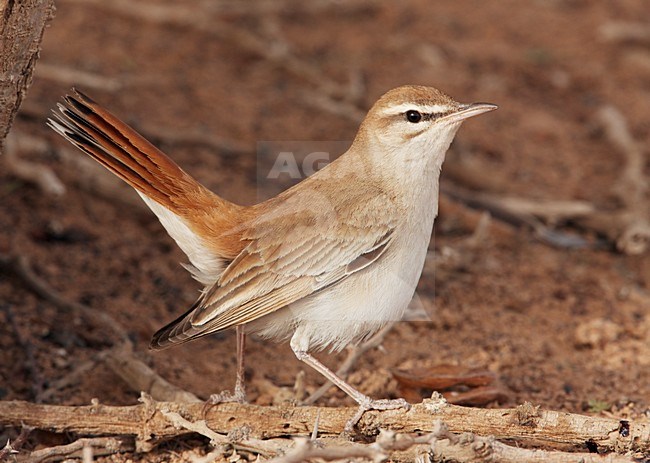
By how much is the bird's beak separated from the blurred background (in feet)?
5.09

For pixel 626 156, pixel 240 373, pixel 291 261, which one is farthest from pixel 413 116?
pixel 626 156

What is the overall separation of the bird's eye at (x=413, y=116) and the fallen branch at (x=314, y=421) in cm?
160

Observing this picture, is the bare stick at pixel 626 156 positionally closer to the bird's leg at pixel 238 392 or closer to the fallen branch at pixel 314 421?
the fallen branch at pixel 314 421

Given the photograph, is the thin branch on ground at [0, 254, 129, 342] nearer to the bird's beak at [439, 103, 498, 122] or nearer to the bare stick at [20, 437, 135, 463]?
the bare stick at [20, 437, 135, 463]

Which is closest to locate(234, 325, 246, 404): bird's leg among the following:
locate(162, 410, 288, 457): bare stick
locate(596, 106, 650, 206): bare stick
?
locate(162, 410, 288, 457): bare stick

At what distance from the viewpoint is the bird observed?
4.64 meters

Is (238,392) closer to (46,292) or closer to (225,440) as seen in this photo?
(225,440)

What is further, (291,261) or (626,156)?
(626,156)

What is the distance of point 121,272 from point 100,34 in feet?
13.9

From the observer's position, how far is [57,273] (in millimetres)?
6578

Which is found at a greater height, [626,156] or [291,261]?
[626,156]

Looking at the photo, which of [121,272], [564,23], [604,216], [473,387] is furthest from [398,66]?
[473,387]

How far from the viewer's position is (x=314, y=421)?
14.5 ft

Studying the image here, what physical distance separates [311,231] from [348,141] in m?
4.19
